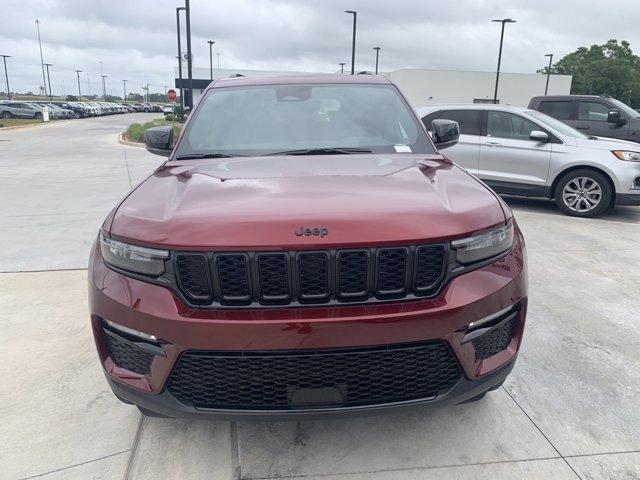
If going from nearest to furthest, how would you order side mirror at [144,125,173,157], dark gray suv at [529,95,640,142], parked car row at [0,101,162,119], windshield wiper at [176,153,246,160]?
1. windshield wiper at [176,153,246,160]
2. side mirror at [144,125,173,157]
3. dark gray suv at [529,95,640,142]
4. parked car row at [0,101,162,119]

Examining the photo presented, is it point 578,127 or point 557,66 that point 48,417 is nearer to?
point 578,127

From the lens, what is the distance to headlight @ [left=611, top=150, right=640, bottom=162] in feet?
24.3

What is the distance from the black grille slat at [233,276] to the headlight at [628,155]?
7.21m

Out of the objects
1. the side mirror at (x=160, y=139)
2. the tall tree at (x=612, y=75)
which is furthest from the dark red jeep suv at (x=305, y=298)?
the tall tree at (x=612, y=75)

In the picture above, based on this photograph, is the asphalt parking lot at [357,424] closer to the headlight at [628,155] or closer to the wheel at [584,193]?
the wheel at [584,193]

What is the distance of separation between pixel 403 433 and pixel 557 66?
10611cm

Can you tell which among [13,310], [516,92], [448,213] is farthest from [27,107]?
[448,213]

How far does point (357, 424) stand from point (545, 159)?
6.45 metres

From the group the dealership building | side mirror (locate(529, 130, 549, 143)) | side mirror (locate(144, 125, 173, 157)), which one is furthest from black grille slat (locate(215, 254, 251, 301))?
the dealership building

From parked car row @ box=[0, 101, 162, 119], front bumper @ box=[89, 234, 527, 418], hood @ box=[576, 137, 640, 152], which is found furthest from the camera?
parked car row @ box=[0, 101, 162, 119]

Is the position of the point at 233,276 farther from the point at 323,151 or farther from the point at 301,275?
the point at 323,151

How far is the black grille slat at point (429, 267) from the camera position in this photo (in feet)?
6.79

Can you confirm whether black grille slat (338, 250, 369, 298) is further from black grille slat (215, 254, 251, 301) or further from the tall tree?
the tall tree

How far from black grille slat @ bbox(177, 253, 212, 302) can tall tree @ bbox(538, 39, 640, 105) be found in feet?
275
